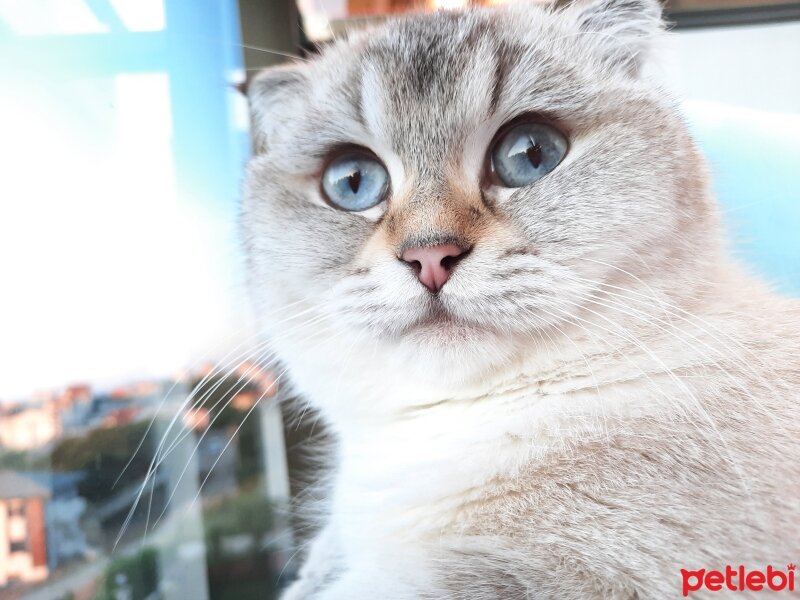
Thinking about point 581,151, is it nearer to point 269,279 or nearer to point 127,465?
point 269,279

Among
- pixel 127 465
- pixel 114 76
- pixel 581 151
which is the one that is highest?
pixel 114 76

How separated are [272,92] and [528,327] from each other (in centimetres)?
72

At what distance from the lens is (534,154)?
80 cm

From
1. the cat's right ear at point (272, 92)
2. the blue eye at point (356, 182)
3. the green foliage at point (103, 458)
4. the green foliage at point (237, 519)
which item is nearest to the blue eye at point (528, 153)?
the blue eye at point (356, 182)

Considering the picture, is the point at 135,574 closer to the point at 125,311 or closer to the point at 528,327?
the point at 125,311

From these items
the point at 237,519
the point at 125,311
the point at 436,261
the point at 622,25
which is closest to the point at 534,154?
the point at 436,261

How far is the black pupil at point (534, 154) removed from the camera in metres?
0.80

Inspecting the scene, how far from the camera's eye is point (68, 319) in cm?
83

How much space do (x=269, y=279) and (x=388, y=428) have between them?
1.02 feet

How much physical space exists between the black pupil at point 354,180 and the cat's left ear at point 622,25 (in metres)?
0.44

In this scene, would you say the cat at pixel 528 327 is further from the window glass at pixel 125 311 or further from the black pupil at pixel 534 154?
the window glass at pixel 125 311

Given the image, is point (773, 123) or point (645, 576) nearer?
point (645, 576)

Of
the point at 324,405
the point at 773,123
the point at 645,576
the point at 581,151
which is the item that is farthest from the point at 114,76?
the point at 773,123

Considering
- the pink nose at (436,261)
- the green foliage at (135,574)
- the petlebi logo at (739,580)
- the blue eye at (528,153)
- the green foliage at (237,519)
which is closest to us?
the petlebi logo at (739,580)
